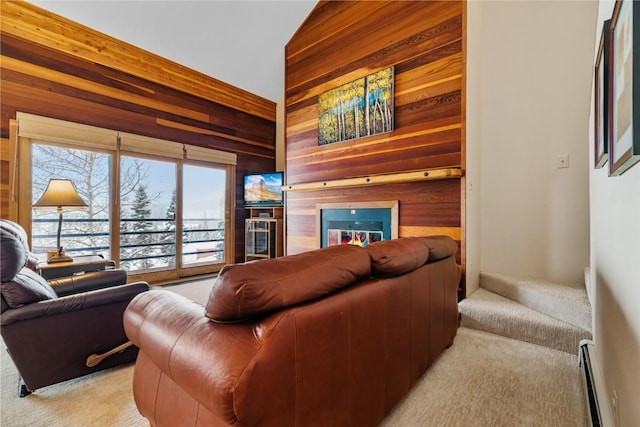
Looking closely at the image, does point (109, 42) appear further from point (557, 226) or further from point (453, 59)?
point (557, 226)

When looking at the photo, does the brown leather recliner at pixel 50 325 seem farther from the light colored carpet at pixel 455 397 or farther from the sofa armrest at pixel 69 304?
the light colored carpet at pixel 455 397

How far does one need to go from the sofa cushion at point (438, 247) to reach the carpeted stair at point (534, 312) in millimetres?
786

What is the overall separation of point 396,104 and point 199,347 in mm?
3075

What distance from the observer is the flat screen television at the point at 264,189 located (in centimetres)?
498

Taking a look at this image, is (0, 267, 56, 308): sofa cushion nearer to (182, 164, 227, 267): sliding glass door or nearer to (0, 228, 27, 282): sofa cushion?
(0, 228, 27, 282): sofa cushion

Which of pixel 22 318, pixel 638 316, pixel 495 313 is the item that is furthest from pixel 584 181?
pixel 22 318

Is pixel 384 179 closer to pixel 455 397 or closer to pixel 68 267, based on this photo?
pixel 455 397

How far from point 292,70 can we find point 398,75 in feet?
6.33

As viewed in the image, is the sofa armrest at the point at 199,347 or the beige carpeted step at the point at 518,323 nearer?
the sofa armrest at the point at 199,347

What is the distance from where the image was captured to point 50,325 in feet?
5.36

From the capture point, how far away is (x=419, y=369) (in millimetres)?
1606

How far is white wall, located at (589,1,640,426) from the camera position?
85 cm

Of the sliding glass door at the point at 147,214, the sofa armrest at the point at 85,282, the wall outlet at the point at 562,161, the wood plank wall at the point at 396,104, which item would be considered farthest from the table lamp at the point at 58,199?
the wall outlet at the point at 562,161

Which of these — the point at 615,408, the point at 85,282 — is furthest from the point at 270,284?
the point at 85,282
